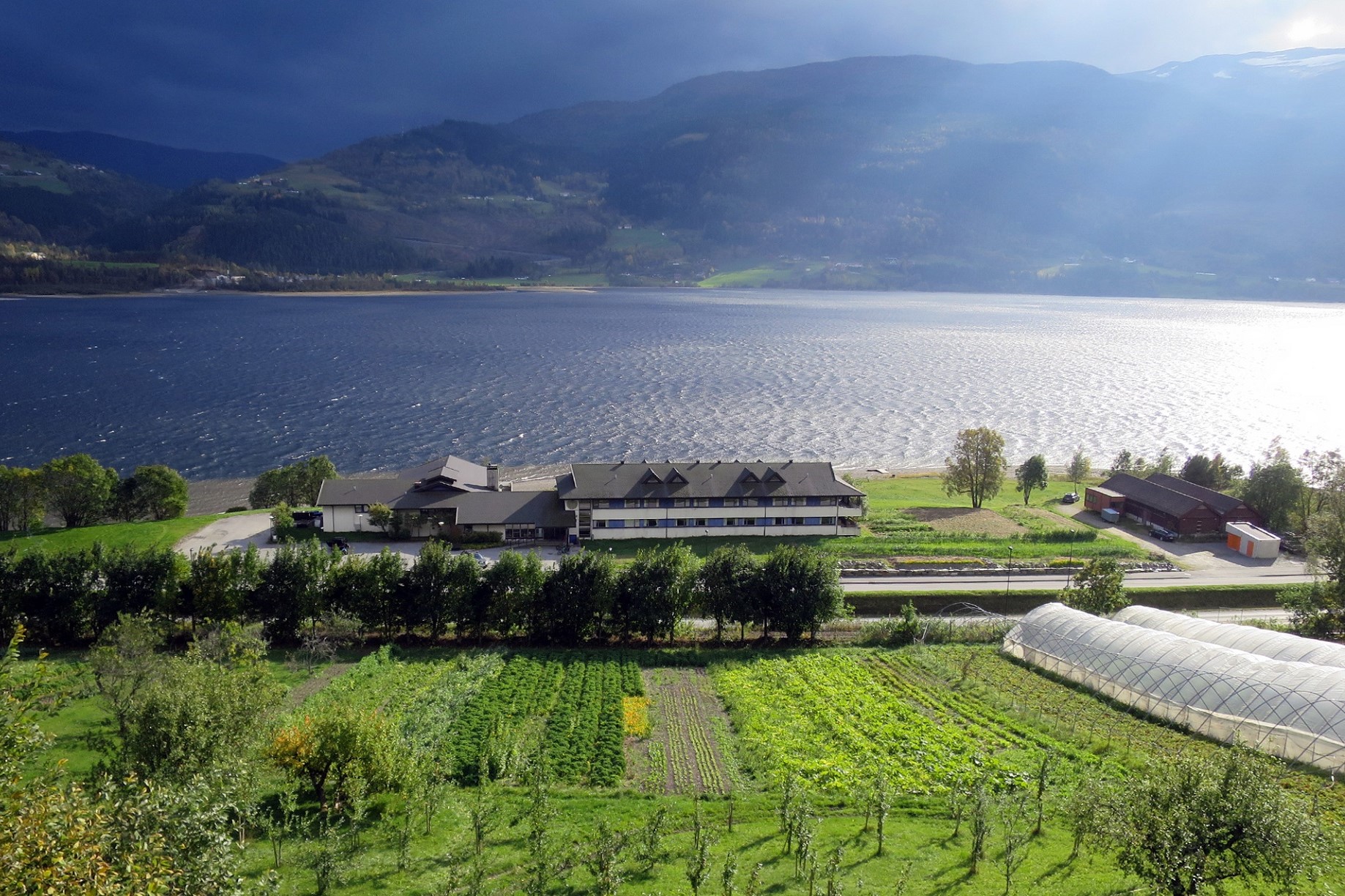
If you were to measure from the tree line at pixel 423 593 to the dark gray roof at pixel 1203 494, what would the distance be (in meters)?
41.9

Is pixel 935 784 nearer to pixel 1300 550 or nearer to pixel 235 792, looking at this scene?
pixel 235 792

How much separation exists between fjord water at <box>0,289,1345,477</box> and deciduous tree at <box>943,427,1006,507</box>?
19519mm

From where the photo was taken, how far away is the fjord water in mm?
94750

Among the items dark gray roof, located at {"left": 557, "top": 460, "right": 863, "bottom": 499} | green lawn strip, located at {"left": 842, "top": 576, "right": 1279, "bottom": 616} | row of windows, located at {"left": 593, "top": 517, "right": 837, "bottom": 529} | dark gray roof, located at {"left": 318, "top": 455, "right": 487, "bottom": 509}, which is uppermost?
dark gray roof, located at {"left": 557, "top": 460, "right": 863, "bottom": 499}

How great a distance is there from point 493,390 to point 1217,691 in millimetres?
109435

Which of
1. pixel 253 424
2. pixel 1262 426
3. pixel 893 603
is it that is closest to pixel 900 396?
pixel 1262 426

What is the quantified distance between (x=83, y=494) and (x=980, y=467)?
76.8m

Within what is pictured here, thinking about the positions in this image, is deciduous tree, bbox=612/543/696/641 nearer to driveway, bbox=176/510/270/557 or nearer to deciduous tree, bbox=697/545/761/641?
deciduous tree, bbox=697/545/761/641

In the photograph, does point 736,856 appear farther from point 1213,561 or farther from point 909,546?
point 1213,561

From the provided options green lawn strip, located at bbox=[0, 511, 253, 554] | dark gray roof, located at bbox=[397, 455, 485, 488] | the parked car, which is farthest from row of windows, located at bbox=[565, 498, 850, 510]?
green lawn strip, located at bbox=[0, 511, 253, 554]

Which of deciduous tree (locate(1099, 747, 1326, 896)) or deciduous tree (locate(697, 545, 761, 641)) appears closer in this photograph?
deciduous tree (locate(1099, 747, 1326, 896))

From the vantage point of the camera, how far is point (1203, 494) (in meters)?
66.6

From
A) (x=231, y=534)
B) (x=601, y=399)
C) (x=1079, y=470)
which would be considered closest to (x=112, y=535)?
(x=231, y=534)

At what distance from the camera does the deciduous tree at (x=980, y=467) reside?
7356cm
